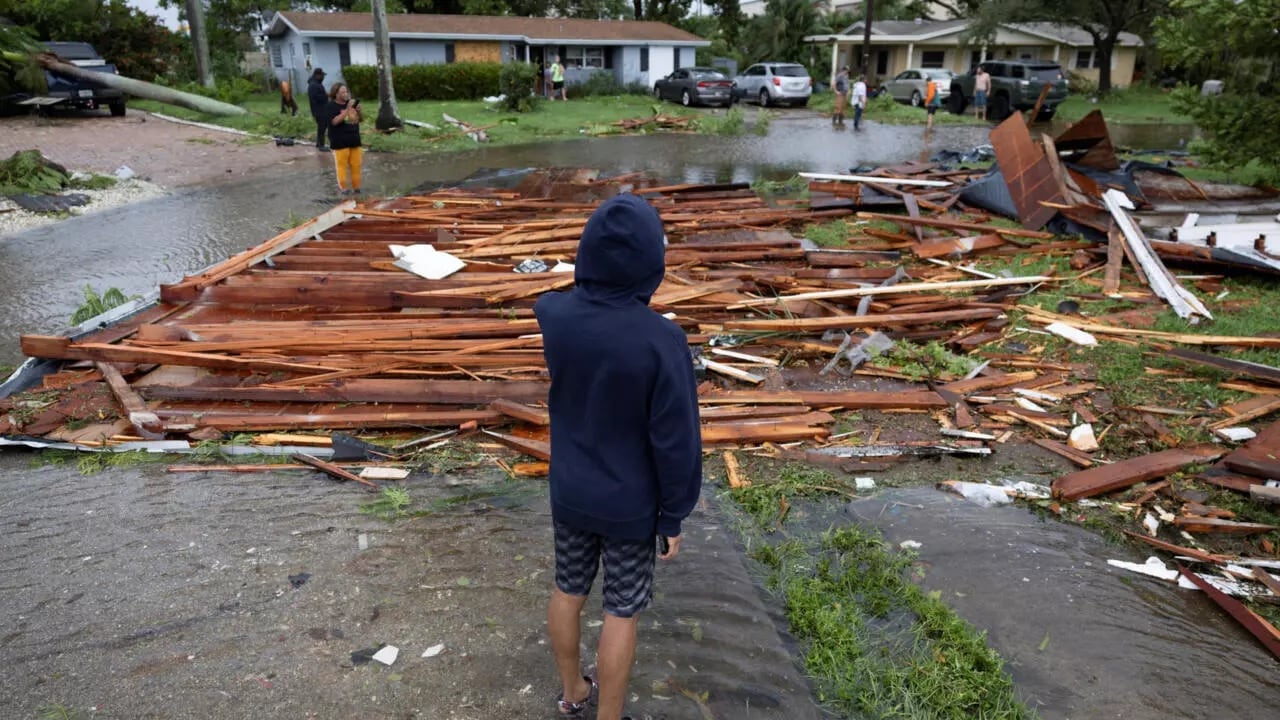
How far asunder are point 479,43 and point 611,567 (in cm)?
3832

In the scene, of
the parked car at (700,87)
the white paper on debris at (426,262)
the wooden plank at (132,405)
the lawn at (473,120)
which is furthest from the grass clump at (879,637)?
the parked car at (700,87)

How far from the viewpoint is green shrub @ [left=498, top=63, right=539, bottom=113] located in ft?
92.1

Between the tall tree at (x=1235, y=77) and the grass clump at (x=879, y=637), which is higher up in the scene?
the tall tree at (x=1235, y=77)

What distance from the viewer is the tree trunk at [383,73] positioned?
2170 centimetres

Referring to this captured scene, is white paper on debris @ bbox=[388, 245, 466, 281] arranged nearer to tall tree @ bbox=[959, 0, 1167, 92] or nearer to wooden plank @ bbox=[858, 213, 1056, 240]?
wooden plank @ bbox=[858, 213, 1056, 240]

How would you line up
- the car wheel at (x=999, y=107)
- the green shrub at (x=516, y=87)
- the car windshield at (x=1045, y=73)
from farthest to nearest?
the green shrub at (x=516, y=87) < the car wheel at (x=999, y=107) < the car windshield at (x=1045, y=73)

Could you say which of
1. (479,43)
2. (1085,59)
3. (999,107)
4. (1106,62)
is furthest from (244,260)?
(1085,59)

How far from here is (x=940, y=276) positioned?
845 cm

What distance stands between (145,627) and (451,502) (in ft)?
5.04

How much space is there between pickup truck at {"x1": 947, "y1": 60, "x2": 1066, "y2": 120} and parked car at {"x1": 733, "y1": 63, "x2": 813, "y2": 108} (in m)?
6.50

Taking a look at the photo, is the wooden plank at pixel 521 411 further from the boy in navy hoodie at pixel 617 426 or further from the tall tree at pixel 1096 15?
the tall tree at pixel 1096 15

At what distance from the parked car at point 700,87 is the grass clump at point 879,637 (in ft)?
93.0

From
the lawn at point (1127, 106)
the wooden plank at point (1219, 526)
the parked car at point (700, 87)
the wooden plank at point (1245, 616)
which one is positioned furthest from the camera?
the parked car at point (700, 87)

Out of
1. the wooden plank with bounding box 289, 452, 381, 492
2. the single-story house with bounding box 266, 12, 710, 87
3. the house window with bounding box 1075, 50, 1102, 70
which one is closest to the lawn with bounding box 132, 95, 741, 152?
the single-story house with bounding box 266, 12, 710, 87
